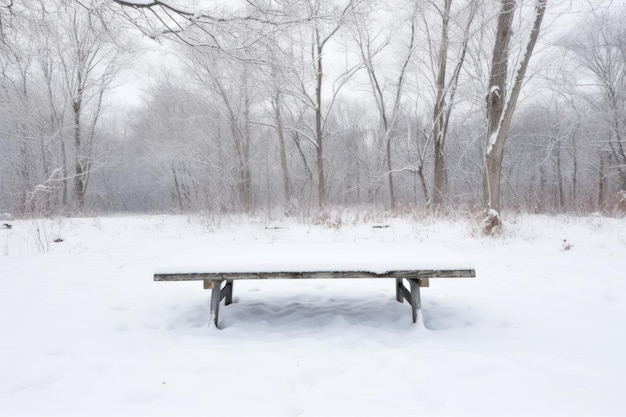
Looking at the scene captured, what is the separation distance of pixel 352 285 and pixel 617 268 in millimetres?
3613

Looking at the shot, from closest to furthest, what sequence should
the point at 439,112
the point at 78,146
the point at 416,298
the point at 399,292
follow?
1. the point at 416,298
2. the point at 399,292
3. the point at 439,112
4. the point at 78,146

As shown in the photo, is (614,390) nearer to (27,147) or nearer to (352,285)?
(352,285)

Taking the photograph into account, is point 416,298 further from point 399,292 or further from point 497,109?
point 497,109

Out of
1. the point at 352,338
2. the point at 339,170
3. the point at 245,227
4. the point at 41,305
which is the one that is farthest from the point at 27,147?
the point at 339,170

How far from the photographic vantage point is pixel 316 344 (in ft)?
8.72

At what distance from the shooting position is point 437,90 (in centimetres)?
1414

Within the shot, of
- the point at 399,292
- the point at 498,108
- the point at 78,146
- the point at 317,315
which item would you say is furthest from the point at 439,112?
the point at 78,146

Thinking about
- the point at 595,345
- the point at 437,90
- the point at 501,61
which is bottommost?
the point at 595,345

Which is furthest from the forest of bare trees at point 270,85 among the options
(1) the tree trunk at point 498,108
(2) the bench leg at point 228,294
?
(2) the bench leg at point 228,294

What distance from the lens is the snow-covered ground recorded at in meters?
1.87

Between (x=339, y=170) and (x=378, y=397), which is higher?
(x=339, y=170)

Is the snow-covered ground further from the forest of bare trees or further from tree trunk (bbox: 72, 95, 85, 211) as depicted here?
tree trunk (bbox: 72, 95, 85, 211)

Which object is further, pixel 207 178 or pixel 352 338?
Answer: pixel 207 178

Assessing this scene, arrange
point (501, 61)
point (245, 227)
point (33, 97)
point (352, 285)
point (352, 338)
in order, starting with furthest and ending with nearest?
point (33, 97) → point (245, 227) → point (501, 61) → point (352, 285) → point (352, 338)
